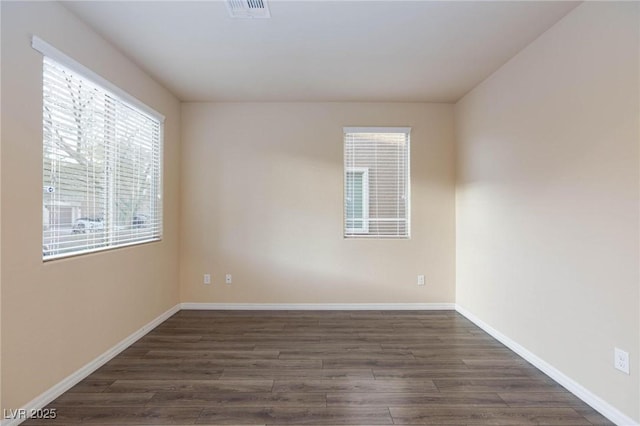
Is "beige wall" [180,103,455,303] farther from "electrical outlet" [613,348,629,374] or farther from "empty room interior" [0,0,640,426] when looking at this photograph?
"electrical outlet" [613,348,629,374]

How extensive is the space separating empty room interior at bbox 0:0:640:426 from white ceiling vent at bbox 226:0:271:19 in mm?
20

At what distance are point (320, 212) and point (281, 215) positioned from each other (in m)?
0.50

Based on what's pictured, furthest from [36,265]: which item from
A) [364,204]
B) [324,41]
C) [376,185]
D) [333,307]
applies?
[376,185]

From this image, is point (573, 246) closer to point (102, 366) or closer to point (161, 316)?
point (102, 366)

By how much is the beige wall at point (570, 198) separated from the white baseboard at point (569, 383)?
0.04 metres

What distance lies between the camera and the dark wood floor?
1.96 meters

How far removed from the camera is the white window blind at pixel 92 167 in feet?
6.95

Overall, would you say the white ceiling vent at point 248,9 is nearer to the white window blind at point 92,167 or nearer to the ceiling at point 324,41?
the ceiling at point 324,41

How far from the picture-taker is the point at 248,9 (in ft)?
7.21

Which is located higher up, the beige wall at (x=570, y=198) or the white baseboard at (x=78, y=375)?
the beige wall at (x=570, y=198)

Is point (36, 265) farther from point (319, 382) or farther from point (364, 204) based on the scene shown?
point (364, 204)

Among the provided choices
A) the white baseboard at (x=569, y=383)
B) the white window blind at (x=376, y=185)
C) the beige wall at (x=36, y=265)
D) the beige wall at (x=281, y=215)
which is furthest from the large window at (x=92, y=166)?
the white baseboard at (x=569, y=383)

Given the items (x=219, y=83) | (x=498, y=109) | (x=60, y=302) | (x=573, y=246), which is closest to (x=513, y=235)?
(x=573, y=246)

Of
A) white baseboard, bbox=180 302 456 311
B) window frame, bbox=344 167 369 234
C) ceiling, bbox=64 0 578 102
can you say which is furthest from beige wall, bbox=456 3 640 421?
window frame, bbox=344 167 369 234
